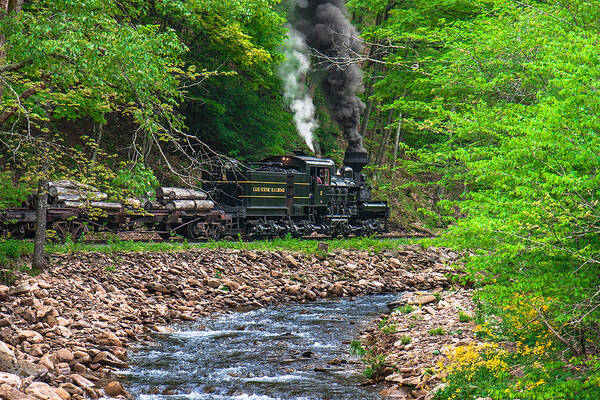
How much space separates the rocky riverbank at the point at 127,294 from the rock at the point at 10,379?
0.05 feet

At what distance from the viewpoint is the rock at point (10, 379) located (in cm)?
630

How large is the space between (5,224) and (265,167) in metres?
9.94

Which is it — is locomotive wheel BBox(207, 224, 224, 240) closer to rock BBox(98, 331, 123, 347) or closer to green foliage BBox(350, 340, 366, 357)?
rock BBox(98, 331, 123, 347)

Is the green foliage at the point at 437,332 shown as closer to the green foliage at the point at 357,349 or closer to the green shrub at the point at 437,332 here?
the green shrub at the point at 437,332

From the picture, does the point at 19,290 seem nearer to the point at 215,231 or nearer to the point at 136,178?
the point at 136,178

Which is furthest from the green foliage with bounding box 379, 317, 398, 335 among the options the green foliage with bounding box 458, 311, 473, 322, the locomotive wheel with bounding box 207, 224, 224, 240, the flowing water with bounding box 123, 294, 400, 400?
the locomotive wheel with bounding box 207, 224, 224, 240

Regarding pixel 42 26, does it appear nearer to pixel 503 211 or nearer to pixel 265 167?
pixel 503 211

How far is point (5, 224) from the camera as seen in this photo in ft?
Result: 45.2

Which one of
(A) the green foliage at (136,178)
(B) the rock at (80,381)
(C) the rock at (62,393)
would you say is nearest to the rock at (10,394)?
(C) the rock at (62,393)

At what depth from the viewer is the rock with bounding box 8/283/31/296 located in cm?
1009

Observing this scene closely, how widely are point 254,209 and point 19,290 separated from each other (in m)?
10.6

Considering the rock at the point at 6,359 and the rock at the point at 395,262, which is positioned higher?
the rock at the point at 6,359

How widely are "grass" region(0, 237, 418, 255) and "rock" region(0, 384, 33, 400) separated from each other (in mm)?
5808

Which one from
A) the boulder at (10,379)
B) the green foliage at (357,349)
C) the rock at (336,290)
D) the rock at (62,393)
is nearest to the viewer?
the boulder at (10,379)
